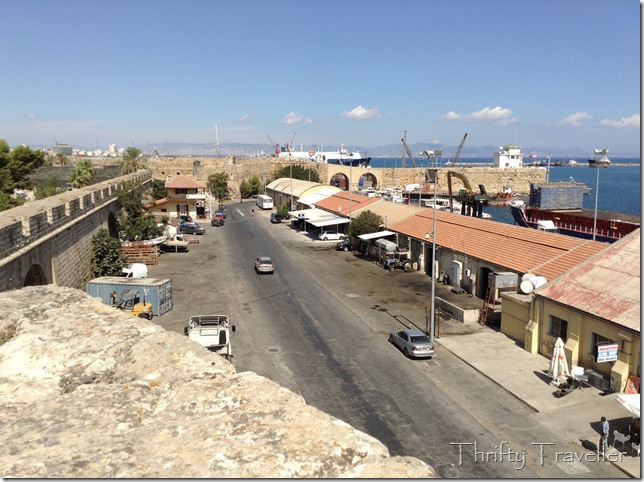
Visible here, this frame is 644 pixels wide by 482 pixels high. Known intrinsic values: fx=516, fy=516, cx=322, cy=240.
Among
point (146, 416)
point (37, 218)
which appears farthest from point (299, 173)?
point (146, 416)

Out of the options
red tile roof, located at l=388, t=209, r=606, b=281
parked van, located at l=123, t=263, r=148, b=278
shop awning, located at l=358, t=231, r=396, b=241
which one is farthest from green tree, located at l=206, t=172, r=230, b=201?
parked van, located at l=123, t=263, r=148, b=278

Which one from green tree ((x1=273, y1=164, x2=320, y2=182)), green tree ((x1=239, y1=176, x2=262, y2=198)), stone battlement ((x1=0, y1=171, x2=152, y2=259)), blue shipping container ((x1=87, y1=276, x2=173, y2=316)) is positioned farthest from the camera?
green tree ((x1=239, y1=176, x2=262, y2=198))

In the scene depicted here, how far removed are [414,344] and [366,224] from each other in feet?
91.6

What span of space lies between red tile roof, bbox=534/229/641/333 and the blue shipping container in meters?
21.3

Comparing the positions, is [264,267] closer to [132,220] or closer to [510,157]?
[132,220]

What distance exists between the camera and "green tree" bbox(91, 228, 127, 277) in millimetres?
36438

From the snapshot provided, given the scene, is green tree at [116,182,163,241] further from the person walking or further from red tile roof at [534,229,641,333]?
the person walking

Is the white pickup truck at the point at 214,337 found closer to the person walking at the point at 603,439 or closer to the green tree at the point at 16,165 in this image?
the person walking at the point at 603,439

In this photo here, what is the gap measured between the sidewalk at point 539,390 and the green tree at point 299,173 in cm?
8779

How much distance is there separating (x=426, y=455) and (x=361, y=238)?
3479 cm

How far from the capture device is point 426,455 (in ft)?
54.2

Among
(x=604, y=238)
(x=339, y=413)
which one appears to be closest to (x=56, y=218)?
(x=339, y=413)

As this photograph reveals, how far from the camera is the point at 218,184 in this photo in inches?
4264

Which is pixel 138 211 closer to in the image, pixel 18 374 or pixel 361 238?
pixel 361 238
